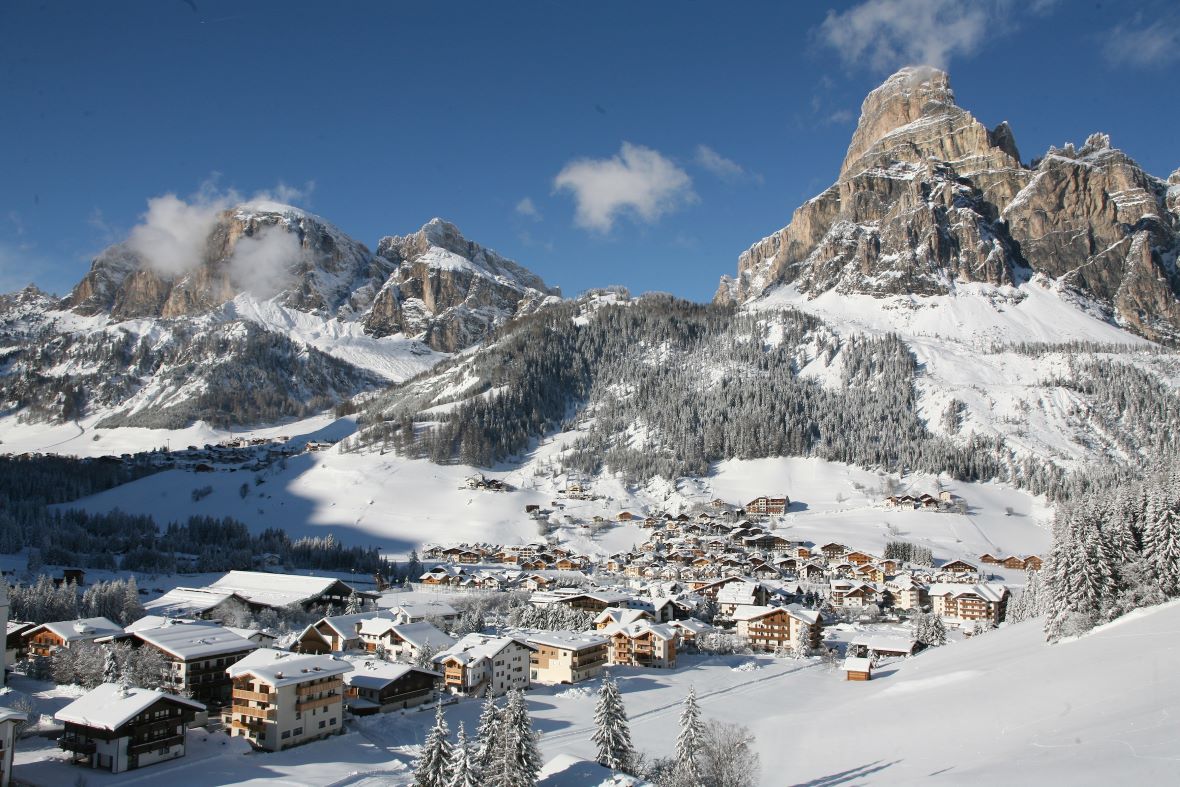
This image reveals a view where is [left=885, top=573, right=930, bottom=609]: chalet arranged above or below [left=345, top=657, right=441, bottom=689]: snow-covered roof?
below

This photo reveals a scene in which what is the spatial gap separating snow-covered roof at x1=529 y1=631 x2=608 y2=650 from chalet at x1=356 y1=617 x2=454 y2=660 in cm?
540

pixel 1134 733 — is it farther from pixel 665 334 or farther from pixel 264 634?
pixel 665 334

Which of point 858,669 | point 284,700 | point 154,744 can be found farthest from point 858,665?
point 154,744

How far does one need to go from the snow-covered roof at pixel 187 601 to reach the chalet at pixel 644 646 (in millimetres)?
28732

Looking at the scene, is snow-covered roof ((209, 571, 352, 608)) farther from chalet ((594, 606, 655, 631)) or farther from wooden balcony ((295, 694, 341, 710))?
wooden balcony ((295, 694, 341, 710))

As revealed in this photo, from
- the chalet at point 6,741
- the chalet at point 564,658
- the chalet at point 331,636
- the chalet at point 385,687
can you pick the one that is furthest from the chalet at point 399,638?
the chalet at point 6,741

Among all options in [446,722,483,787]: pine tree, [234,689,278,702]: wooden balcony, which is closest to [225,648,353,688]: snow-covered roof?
[234,689,278,702]: wooden balcony

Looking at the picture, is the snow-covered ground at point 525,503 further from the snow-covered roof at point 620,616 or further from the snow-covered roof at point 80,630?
the snow-covered roof at point 80,630

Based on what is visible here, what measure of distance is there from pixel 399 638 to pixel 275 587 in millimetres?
23222

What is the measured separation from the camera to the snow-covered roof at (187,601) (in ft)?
196

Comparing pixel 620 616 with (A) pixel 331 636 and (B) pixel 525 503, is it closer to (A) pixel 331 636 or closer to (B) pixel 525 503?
(A) pixel 331 636

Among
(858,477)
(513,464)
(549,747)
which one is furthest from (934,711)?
(513,464)

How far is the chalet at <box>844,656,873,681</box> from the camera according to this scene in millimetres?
48312

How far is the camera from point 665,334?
194 meters
